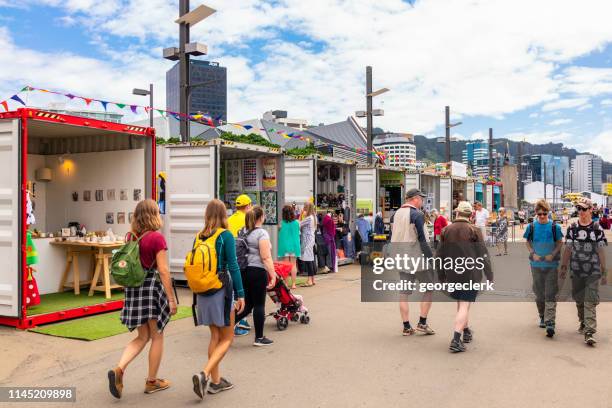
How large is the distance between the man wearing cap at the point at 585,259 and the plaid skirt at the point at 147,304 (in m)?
4.77

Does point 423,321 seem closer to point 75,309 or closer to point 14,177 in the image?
point 75,309

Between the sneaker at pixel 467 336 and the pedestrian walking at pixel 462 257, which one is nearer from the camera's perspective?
the pedestrian walking at pixel 462 257

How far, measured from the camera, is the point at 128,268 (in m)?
4.61

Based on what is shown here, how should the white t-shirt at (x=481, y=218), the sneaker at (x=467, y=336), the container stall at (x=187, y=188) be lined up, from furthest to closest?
the white t-shirt at (x=481, y=218), the container stall at (x=187, y=188), the sneaker at (x=467, y=336)

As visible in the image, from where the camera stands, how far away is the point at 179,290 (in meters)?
10.6

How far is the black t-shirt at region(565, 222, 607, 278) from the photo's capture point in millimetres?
6668

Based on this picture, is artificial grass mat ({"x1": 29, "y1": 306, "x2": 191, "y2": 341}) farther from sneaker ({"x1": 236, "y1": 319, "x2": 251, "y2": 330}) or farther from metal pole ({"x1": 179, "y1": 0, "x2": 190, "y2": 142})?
metal pole ({"x1": 179, "y1": 0, "x2": 190, "y2": 142})

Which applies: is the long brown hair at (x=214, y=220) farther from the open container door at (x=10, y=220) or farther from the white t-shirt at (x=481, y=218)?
the white t-shirt at (x=481, y=218)

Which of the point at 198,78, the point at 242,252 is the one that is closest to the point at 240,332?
the point at 242,252

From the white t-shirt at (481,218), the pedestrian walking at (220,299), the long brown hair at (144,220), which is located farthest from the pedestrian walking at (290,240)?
the white t-shirt at (481,218)

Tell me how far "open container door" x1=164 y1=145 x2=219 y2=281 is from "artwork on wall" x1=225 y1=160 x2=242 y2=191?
2470mm

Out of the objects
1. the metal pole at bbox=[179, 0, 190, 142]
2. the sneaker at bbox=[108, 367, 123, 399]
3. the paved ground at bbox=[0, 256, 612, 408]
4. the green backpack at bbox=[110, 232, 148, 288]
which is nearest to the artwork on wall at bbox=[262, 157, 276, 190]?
the metal pole at bbox=[179, 0, 190, 142]

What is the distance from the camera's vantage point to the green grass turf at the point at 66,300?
27.0 ft

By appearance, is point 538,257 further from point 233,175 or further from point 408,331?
point 233,175
